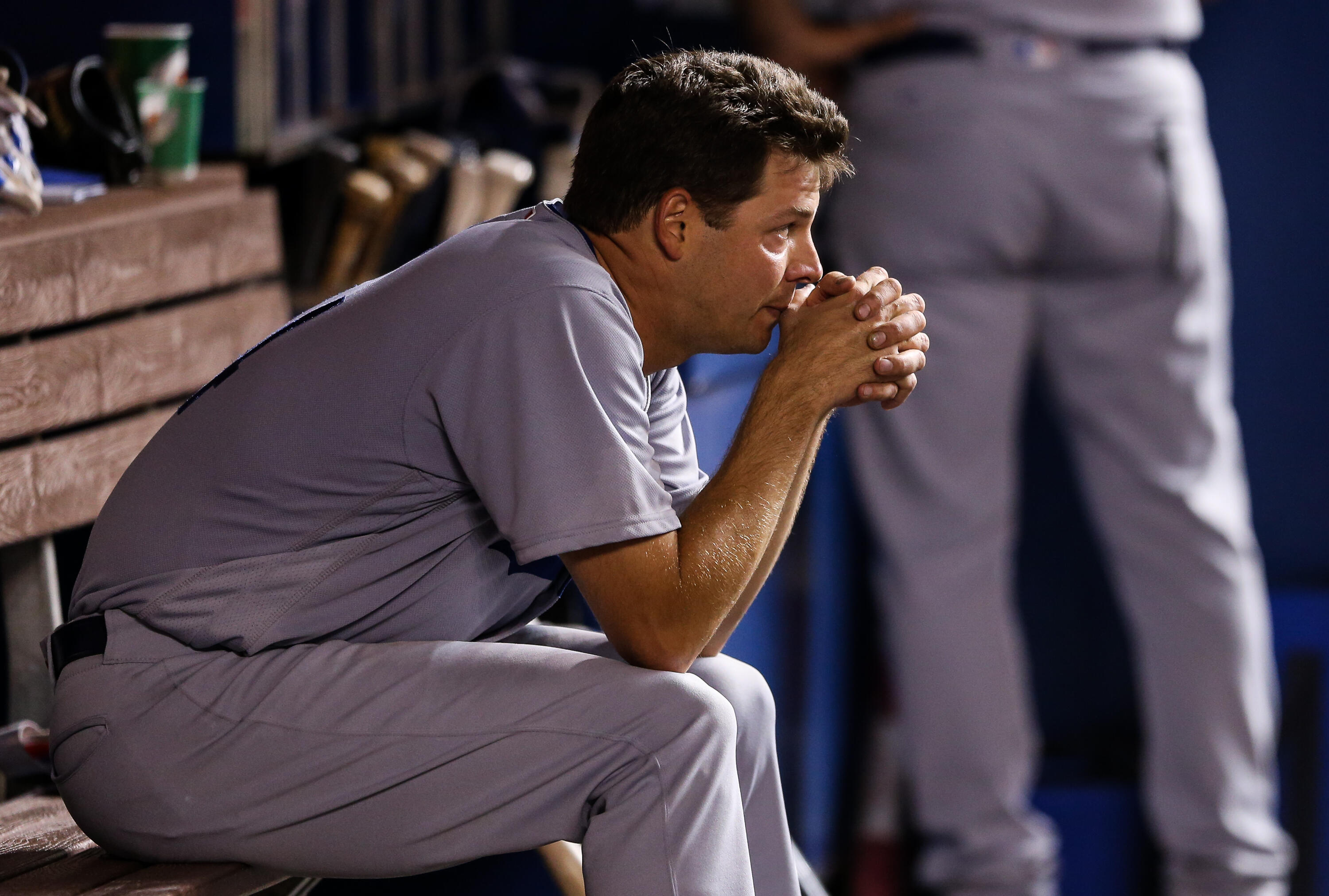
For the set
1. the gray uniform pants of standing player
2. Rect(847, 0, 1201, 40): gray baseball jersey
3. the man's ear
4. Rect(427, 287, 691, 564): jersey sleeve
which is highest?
Rect(847, 0, 1201, 40): gray baseball jersey

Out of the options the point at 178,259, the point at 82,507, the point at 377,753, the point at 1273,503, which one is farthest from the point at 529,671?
the point at 1273,503

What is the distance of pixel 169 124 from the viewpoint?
242 cm

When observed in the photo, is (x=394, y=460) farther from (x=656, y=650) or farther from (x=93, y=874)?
(x=93, y=874)

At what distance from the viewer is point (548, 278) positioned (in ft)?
5.21

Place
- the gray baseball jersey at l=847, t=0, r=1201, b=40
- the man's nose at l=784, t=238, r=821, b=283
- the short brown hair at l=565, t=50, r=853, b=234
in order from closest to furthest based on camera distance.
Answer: the short brown hair at l=565, t=50, r=853, b=234
the man's nose at l=784, t=238, r=821, b=283
the gray baseball jersey at l=847, t=0, r=1201, b=40

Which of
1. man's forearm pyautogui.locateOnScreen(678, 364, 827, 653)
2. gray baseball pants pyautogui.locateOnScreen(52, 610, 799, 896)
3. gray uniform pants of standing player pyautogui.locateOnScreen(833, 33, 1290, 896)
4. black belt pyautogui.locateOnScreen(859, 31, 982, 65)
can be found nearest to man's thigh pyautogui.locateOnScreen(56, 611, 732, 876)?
gray baseball pants pyautogui.locateOnScreen(52, 610, 799, 896)

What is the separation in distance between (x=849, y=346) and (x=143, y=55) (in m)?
1.25

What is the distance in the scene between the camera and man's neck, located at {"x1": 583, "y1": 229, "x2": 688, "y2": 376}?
173 centimetres

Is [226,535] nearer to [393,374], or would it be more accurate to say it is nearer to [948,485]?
[393,374]

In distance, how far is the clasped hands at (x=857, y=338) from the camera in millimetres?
1746

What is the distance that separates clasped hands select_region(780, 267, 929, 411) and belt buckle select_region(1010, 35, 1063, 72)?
1.33 metres

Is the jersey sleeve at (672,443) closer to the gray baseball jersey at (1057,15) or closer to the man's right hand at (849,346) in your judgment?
the man's right hand at (849,346)

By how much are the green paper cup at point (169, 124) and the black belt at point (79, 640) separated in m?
0.99

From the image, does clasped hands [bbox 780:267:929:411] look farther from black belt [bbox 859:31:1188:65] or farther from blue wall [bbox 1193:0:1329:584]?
blue wall [bbox 1193:0:1329:584]
